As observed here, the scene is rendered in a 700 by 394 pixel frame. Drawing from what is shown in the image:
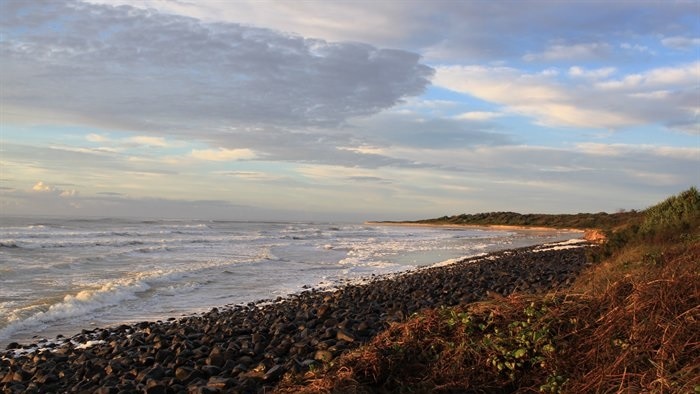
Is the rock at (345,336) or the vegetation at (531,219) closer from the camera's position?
the rock at (345,336)

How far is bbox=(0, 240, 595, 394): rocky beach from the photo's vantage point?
6542 mm

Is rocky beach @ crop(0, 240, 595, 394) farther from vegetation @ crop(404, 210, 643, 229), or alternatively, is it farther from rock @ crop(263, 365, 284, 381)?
vegetation @ crop(404, 210, 643, 229)

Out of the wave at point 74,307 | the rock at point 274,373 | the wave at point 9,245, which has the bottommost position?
the wave at point 74,307

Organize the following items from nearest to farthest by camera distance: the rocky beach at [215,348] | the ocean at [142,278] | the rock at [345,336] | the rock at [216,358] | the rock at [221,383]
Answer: the rock at [221,383] < the rocky beach at [215,348] < the rock at [216,358] < the rock at [345,336] < the ocean at [142,278]

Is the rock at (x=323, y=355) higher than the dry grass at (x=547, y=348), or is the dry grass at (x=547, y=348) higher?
the dry grass at (x=547, y=348)

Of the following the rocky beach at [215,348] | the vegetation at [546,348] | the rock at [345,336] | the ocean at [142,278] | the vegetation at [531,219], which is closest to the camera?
the vegetation at [546,348]

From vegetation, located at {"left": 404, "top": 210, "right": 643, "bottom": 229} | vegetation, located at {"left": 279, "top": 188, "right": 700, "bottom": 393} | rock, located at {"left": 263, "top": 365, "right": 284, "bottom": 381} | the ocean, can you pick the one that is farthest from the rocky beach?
vegetation, located at {"left": 404, "top": 210, "right": 643, "bottom": 229}

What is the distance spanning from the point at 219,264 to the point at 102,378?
17354mm

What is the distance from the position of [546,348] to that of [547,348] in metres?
0.02

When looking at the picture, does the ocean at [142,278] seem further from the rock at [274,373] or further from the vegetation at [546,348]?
the vegetation at [546,348]

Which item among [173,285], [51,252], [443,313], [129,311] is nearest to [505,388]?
[443,313]

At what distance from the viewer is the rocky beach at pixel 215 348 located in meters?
6.54

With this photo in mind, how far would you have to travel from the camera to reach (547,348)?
4.71 metres

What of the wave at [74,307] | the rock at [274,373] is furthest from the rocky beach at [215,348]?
the wave at [74,307]
